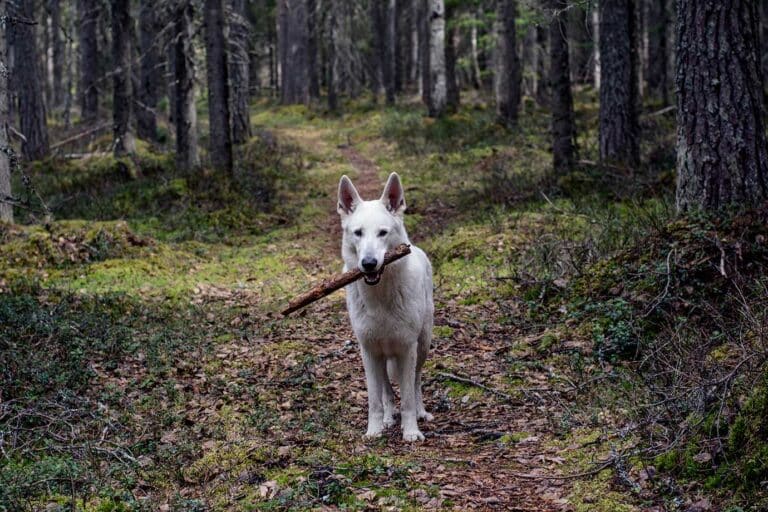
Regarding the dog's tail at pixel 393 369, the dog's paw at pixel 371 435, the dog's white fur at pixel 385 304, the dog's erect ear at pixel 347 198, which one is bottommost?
the dog's paw at pixel 371 435

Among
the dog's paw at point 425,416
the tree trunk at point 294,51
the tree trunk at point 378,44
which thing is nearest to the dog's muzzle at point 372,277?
the dog's paw at point 425,416

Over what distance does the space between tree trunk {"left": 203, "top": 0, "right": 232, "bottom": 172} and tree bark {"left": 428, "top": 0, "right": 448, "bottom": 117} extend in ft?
36.7

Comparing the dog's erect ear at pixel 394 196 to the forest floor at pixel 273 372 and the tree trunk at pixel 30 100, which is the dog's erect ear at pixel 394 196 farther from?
the tree trunk at pixel 30 100

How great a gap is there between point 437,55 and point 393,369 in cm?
2157

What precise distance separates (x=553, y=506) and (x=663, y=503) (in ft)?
2.20

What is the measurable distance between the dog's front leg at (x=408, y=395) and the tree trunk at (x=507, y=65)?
18.9 metres

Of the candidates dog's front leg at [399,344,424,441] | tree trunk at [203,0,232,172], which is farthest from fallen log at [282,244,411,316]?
tree trunk at [203,0,232,172]

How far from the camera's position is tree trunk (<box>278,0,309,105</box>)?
3944cm

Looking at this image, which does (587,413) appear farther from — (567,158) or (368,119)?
(368,119)

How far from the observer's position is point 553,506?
4.59 metres

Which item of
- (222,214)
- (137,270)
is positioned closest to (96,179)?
(222,214)

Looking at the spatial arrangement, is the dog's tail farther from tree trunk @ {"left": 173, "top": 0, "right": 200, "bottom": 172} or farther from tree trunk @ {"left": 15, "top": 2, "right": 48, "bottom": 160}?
tree trunk @ {"left": 15, "top": 2, "right": 48, "bottom": 160}

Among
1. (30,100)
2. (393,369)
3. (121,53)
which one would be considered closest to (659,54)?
(121,53)

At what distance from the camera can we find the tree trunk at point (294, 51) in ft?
129
